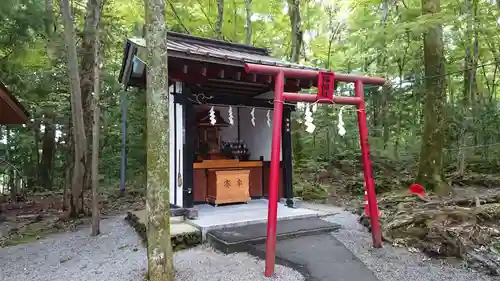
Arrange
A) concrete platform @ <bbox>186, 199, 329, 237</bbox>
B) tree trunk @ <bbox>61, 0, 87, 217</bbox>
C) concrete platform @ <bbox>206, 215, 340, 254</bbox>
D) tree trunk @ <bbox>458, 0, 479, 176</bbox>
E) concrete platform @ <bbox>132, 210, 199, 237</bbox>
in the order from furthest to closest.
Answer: tree trunk @ <bbox>458, 0, 479, 176</bbox> → tree trunk @ <bbox>61, 0, 87, 217</bbox> → concrete platform @ <bbox>186, 199, 329, 237</bbox> → concrete platform @ <bbox>132, 210, 199, 237</bbox> → concrete platform @ <bbox>206, 215, 340, 254</bbox>

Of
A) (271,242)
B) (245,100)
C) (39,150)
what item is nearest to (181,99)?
(245,100)

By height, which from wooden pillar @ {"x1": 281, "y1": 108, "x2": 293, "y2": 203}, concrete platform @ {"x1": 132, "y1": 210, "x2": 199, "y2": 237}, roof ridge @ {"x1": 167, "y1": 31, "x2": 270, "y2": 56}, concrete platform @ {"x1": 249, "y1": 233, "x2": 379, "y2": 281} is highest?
roof ridge @ {"x1": 167, "y1": 31, "x2": 270, "y2": 56}

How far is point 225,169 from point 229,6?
7.35 m

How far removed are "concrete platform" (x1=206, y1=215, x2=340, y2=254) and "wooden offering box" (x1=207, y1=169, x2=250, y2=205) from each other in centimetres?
146

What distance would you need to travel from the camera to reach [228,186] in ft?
22.4

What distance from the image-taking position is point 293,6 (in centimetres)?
1081

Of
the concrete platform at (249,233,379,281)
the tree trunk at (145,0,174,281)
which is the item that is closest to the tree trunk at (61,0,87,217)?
the tree trunk at (145,0,174,281)

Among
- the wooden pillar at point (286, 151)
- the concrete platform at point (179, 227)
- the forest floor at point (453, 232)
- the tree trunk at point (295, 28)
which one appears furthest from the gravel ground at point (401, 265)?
the tree trunk at point (295, 28)

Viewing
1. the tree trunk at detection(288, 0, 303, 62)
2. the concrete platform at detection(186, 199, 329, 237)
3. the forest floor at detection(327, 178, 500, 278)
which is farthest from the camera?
the tree trunk at detection(288, 0, 303, 62)

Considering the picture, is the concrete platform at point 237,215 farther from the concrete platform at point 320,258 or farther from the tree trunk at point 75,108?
the tree trunk at point 75,108

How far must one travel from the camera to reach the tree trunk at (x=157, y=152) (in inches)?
132

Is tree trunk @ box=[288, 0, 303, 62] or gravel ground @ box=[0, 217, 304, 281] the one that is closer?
gravel ground @ box=[0, 217, 304, 281]

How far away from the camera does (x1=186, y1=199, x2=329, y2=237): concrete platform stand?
5285 millimetres

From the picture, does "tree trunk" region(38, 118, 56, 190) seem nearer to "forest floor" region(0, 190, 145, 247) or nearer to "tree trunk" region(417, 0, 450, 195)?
"forest floor" region(0, 190, 145, 247)
